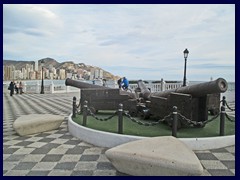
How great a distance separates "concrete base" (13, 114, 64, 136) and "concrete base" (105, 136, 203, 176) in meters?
3.94

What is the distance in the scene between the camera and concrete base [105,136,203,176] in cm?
388

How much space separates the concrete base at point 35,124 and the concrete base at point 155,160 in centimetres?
394

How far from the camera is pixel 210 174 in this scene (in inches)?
170

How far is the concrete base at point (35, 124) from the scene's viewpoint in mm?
7246

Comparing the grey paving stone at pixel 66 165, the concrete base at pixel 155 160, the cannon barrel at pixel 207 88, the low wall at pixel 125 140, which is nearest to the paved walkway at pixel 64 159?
the grey paving stone at pixel 66 165

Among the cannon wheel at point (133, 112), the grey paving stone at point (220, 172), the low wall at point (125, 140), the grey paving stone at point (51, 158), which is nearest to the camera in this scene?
the grey paving stone at point (220, 172)

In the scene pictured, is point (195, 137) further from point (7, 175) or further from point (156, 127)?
point (7, 175)

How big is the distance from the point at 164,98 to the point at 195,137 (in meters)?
1.75

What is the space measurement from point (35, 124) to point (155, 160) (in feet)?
15.5

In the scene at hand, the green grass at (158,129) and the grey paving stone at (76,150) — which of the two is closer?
the grey paving stone at (76,150)

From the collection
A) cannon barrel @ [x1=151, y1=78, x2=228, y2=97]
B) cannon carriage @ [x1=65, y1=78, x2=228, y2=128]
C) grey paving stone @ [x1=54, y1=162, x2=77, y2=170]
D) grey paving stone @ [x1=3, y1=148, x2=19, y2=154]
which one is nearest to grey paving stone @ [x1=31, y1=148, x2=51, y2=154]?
grey paving stone @ [x1=3, y1=148, x2=19, y2=154]

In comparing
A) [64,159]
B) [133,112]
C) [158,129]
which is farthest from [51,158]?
[133,112]

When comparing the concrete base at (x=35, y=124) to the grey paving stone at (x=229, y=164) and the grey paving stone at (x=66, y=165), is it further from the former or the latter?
the grey paving stone at (x=229, y=164)
